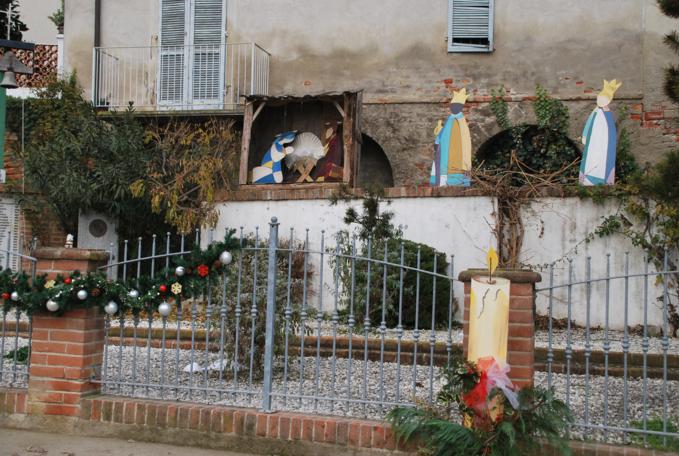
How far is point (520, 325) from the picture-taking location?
4.93 m

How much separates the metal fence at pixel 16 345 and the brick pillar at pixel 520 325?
348 centimetres

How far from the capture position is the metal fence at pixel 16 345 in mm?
6098

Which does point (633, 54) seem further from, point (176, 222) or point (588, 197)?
point (176, 222)

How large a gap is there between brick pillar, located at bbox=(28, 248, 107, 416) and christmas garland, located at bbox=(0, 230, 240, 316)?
0.11 metres

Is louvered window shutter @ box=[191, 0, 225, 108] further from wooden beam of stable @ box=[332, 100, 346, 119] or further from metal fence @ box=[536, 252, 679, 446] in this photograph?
metal fence @ box=[536, 252, 679, 446]

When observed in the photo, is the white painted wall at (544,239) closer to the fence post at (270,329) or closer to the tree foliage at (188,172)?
the tree foliage at (188,172)

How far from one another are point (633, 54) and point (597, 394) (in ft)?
28.3

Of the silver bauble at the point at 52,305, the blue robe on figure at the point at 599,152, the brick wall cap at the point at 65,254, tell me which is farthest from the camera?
the blue robe on figure at the point at 599,152

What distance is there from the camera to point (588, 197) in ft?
33.1

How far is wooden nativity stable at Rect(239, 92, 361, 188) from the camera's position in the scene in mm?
12799

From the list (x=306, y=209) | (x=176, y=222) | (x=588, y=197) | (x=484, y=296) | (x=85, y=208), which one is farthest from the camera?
(x=85, y=208)

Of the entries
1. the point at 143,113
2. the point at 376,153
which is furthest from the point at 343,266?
the point at 143,113

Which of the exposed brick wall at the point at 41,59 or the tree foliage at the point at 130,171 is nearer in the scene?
the tree foliage at the point at 130,171

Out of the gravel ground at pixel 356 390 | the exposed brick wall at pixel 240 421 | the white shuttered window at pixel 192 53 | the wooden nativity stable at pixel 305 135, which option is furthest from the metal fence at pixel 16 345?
the white shuttered window at pixel 192 53
